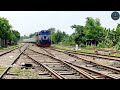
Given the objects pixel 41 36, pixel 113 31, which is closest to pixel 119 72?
pixel 113 31

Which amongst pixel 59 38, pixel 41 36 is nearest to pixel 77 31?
pixel 41 36
